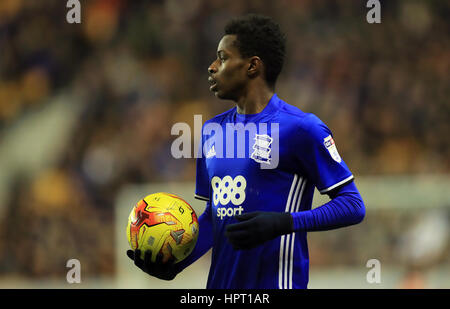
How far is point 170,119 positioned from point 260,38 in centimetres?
644

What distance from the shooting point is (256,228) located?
330cm

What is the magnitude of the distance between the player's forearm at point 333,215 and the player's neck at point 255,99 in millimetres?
708

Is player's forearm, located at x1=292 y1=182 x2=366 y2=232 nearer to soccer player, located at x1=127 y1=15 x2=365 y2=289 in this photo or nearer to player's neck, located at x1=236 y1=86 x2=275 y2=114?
soccer player, located at x1=127 y1=15 x2=365 y2=289

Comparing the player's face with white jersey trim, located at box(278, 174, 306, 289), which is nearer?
white jersey trim, located at box(278, 174, 306, 289)

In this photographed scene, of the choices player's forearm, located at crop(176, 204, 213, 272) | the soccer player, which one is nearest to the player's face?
the soccer player

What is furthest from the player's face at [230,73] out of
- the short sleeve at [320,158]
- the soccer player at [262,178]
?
the short sleeve at [320,158]

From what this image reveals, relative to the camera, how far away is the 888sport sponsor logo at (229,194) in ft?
12.1

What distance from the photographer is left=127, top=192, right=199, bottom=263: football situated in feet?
12.2

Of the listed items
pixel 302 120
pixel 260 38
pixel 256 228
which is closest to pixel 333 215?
pixel 256 228

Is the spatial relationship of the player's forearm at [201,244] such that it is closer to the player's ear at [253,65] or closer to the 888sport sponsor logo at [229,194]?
the 888sport sponsor logo at [229,194]

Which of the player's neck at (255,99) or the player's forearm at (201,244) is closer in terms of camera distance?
the player's neck at (255,99)

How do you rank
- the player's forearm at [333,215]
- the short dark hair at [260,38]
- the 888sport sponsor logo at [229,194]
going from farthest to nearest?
the short dark hair at [260,38], the 888sport sponsor logo at [229,194], the player's forearm at [333,215]

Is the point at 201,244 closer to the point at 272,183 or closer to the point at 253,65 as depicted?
the point at 272,183

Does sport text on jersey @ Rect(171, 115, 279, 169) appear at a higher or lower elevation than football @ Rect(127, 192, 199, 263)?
higher
